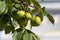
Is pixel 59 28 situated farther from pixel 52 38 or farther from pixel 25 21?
pixel 25 21

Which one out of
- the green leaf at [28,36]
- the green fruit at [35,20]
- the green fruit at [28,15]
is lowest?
the green leaf at [28,36]

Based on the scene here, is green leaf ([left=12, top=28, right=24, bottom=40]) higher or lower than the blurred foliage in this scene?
lower

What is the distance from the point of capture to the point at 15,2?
59 centimetres

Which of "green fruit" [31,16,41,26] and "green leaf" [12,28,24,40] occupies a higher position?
"green fruit" [31,16,41,26]

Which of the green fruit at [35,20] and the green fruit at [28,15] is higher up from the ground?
the green fruit at [28,15]

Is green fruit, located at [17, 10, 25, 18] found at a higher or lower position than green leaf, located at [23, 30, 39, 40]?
higher

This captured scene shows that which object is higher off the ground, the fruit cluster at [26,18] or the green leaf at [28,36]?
the fruit cluster at [26,18]

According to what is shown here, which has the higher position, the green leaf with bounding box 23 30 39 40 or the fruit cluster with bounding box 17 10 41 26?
the fruit cluster with bounding box 17 10 41 26

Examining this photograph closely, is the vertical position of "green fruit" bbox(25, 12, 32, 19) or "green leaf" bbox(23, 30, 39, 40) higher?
"green fruit" bbox(25, 12, 32, 19)

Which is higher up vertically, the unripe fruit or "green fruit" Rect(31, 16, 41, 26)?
the unripe fruit

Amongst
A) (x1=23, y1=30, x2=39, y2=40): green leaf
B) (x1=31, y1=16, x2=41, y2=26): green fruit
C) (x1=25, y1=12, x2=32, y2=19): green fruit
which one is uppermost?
(x1=25, y1=12, x2=32, y2=19): green fruit

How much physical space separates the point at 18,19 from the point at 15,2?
0.05m

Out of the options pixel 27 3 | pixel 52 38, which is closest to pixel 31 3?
pixel 27 3

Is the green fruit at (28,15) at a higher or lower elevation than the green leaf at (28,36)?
higher
